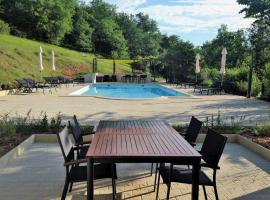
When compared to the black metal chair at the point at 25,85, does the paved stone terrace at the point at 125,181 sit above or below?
below

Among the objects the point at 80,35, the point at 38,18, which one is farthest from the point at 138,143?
the point at 80,35

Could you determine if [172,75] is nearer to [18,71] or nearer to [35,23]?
[18,71]

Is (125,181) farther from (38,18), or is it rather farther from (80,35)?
(80,35)

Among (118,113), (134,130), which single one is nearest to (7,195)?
(134,130)

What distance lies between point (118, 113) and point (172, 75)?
714 inches

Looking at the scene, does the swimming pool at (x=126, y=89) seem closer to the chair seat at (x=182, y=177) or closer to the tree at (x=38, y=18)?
the chair seat at (x=182, y=177)

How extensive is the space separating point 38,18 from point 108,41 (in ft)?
38.2

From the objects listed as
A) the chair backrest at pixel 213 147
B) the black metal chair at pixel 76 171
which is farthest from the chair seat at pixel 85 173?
the chair backrest at pixel 213 147

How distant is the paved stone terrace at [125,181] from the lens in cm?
415

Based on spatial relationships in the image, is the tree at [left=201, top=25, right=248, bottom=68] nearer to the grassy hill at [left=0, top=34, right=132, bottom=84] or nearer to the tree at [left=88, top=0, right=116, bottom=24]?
the grassy hill at [left=0, top=34, right=132, bottom=84]

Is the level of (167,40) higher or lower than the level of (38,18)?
lower

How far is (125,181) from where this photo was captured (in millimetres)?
4641

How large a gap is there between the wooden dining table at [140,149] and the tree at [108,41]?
47.1 metres

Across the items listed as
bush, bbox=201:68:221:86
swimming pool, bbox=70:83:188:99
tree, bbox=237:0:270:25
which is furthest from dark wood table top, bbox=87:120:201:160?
bush, bbox=201:68:221:86
